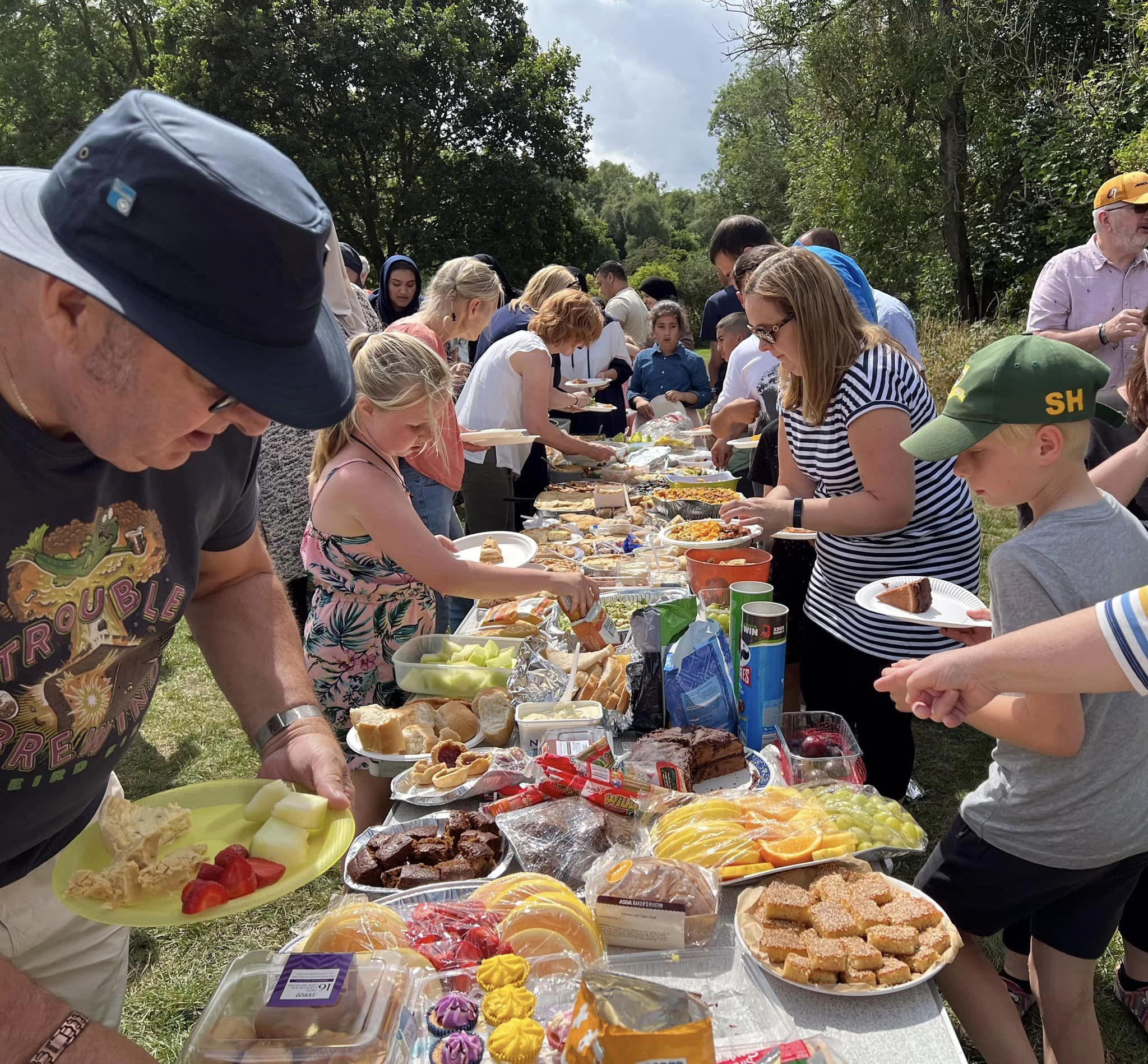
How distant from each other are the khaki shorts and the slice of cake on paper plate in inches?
72.5

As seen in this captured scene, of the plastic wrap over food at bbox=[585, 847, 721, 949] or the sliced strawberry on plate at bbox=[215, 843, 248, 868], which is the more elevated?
the sliced strawberry on plate at bbox=[215, 843, 248, 868]

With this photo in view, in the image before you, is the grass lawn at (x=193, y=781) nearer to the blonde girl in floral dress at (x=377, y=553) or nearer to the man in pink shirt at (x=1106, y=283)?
the blonde girl in floral dress at (x=377, y=553)

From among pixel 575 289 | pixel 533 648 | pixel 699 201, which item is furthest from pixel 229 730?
pixel 699 201

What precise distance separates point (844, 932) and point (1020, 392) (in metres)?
1.12

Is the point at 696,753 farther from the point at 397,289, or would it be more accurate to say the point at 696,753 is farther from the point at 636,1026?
the point at 397,289

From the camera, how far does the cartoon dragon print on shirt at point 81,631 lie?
1.14 meters

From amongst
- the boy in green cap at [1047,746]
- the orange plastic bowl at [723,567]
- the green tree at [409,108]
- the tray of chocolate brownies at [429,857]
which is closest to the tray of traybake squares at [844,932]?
the boy in green cap at [1047,746]

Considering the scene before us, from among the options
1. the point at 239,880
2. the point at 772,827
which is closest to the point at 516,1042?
the point at 239,880

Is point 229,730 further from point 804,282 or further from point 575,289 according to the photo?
point 804,282

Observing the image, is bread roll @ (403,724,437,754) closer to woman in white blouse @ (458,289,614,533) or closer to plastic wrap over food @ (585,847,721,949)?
plastic wrap over food @ (585,847,721,949)

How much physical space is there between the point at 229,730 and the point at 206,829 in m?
3.50

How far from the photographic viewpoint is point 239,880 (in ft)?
4.09

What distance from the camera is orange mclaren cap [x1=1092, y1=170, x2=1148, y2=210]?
4.58 meters

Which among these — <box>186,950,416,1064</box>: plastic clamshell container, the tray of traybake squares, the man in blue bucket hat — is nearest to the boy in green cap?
the tray of traybake squares
